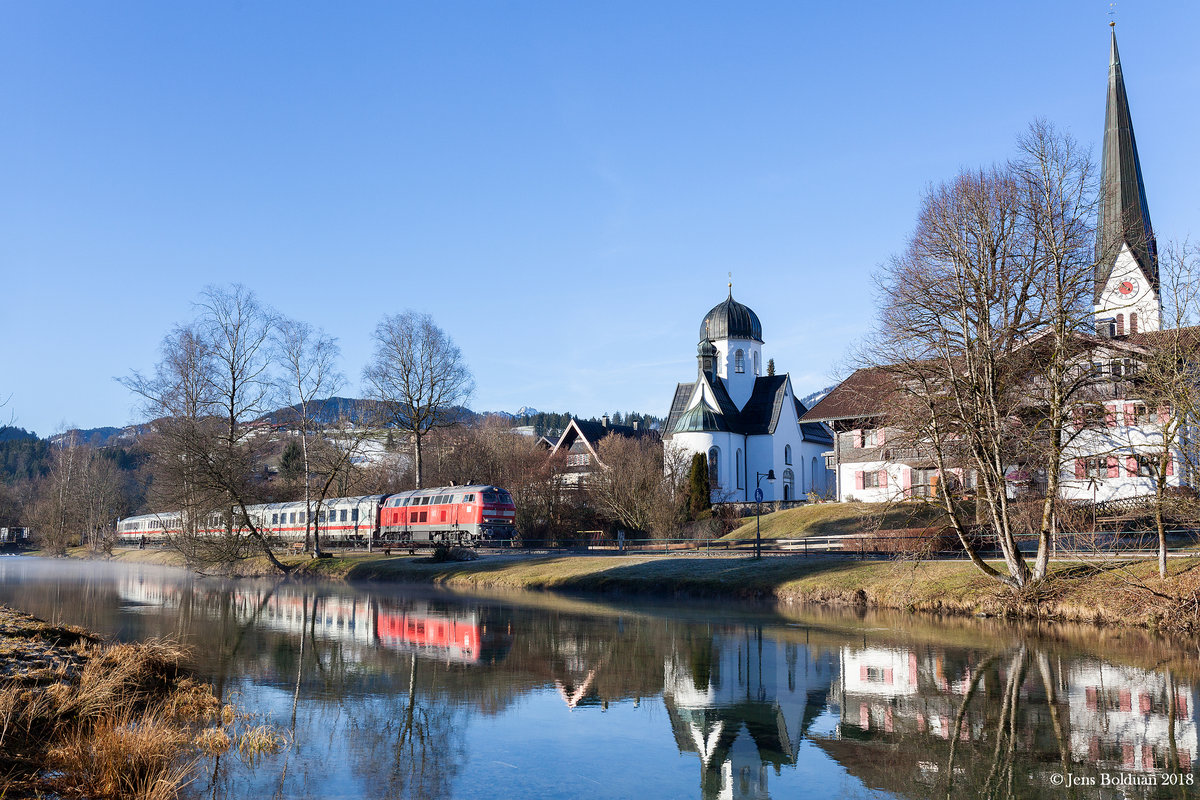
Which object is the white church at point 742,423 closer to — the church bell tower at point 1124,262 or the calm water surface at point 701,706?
the church bell tower at point 1124,262

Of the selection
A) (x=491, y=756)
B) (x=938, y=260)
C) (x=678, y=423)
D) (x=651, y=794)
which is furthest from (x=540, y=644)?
(x=678, y=423)

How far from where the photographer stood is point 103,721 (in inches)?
392

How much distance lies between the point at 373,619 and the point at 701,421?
143 ft

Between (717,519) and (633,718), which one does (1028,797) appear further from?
(717,519)

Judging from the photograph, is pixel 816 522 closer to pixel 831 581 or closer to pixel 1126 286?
pixel 831 581

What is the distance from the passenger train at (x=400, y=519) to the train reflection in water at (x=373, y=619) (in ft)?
33.0

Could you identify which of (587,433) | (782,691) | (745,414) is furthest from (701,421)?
(782,691)

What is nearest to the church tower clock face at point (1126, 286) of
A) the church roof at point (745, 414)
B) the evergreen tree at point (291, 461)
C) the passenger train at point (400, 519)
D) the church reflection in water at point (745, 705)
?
the church reflection in water at point (745, 705)

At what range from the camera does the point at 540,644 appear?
18.8 meters

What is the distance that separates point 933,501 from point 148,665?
58.0 feet

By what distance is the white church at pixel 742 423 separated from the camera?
2601 inches

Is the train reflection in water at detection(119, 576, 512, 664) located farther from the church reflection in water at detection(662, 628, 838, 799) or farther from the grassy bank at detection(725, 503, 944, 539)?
the grassy bank at detection(725, 503, 944, 539)

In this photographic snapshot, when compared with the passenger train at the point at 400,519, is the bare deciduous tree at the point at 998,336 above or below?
above

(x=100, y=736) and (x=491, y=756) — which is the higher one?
(x=100, y=736)
